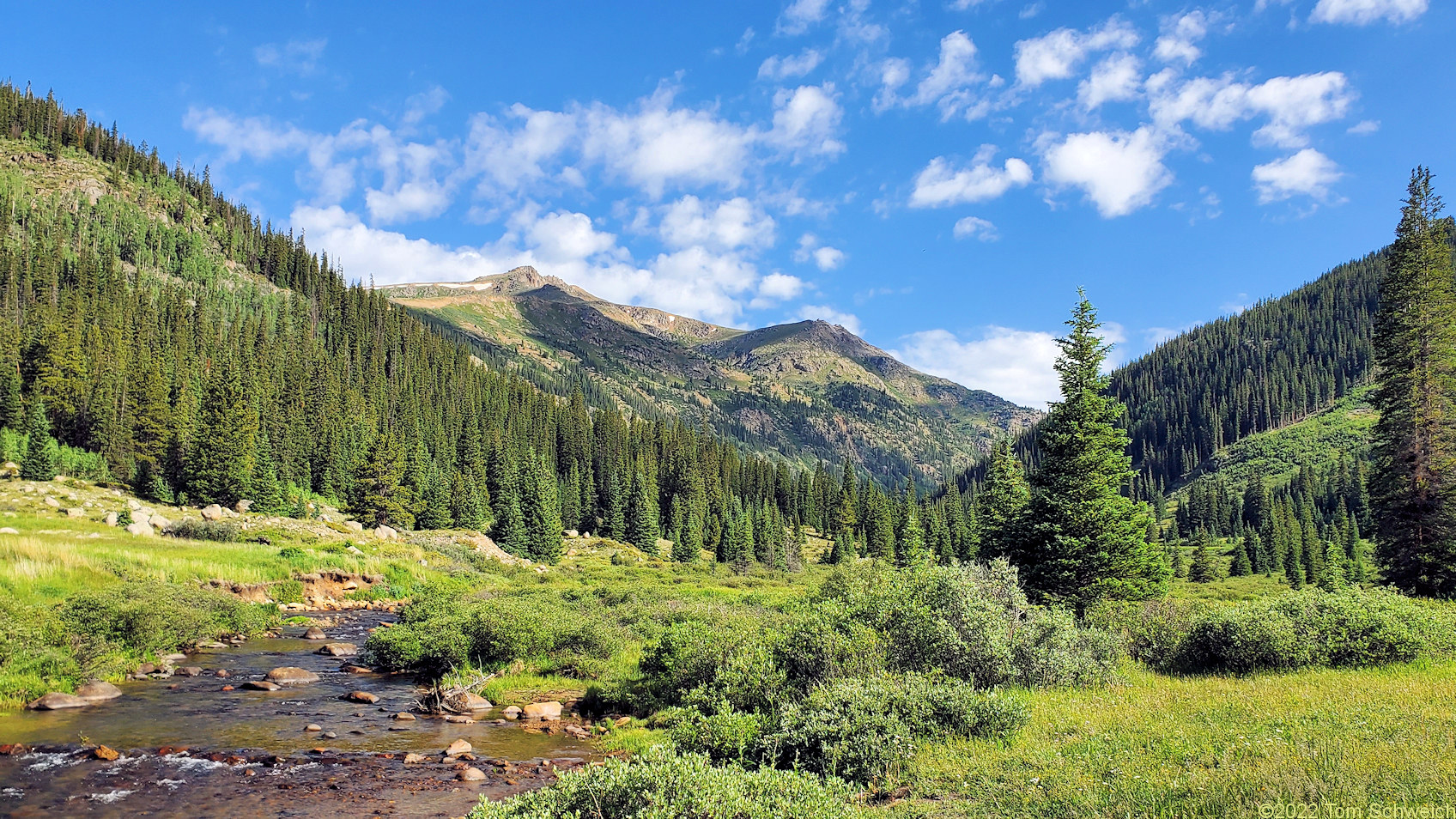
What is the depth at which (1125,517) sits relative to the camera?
30109 millimetres

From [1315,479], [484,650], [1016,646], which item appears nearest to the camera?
[1016,646]

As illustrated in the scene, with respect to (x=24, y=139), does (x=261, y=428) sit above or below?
below

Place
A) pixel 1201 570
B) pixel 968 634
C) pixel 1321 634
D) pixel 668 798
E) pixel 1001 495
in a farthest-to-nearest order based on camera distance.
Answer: pixel 1201 570, pixel 1001 495, pixel 1321 634, pixel 968 634, pixel 668 798

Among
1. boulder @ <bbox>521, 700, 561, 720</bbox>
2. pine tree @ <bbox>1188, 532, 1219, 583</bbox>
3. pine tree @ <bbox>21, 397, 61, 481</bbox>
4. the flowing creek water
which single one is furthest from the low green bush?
pine tree @ <bbox>1188, 532, 1219, 583</bbox>

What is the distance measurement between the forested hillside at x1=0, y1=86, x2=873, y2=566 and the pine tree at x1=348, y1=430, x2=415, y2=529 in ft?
1.04

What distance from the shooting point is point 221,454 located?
64.2m

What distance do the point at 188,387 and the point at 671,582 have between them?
6829 cm

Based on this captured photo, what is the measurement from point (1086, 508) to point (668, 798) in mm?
28225

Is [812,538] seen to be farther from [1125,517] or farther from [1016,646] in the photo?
[1016,646]

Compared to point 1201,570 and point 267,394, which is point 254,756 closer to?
point 267,394

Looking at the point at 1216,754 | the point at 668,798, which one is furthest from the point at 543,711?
the point at 1216,754

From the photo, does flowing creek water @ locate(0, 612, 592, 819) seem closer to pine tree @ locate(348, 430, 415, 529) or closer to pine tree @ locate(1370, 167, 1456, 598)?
pine tree @ locate(1370, 167, 1456, 598)

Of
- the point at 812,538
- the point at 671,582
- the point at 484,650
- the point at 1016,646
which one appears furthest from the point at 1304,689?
the point at 812,538

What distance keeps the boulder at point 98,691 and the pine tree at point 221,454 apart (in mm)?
55874
